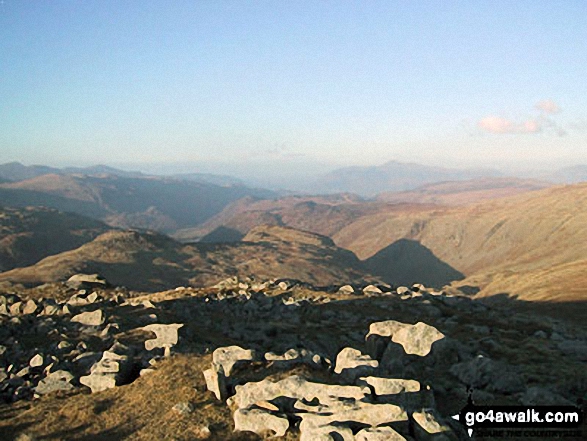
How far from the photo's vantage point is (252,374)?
20.7 metres

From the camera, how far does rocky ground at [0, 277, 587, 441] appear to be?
54.5 ft

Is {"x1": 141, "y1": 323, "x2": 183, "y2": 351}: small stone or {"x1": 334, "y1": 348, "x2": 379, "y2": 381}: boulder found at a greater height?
{"x1": 334, "y1": 348, "x2": 379, "y2": 381}: boulder

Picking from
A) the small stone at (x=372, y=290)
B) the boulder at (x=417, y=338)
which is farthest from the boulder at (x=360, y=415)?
the small stone at (x=372, y=290)

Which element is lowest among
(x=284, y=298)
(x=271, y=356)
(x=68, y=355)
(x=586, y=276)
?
(x=586, y=276)

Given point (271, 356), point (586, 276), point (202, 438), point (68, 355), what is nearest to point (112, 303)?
point (68, 355)

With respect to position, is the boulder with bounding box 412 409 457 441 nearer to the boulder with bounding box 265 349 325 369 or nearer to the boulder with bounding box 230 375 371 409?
the boulder with bounding box 230 375 371 409

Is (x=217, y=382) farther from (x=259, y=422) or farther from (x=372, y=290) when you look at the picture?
(x=372, y=290)

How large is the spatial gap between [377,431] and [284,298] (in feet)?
122

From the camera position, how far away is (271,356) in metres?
22.1

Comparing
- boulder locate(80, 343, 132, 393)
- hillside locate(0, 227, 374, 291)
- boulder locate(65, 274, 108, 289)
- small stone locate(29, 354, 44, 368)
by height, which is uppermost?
boulder locate(80, 343, 132, 393)

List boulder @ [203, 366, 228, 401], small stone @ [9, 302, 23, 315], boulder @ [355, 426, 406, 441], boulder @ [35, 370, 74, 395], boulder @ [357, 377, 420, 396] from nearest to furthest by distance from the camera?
boulder @ [355, 426, 406, 441] < boulder @ [357, 377, 420, 396] < boulder @ [203, 366, 228, 401] < boulder @ [35, 370, 74, 395] < small stone @ [9, 302, 23, 315]

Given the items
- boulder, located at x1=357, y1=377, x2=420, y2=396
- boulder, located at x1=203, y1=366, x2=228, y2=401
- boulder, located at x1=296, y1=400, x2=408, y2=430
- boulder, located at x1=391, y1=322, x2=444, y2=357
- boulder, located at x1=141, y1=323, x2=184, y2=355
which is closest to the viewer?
boulder, located at x1=296, y1=400, x2=408, y2=430

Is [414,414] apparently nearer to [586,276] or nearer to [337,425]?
[337,425]

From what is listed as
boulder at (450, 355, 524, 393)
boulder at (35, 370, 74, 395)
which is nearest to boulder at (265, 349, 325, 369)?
boulder at (450, 355, 524, 393)
